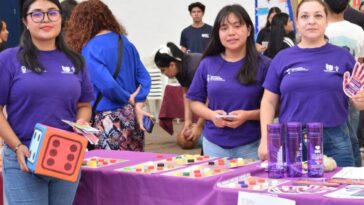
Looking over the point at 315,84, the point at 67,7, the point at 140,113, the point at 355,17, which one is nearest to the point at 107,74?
the point at 140,113

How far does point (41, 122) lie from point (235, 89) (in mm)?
973

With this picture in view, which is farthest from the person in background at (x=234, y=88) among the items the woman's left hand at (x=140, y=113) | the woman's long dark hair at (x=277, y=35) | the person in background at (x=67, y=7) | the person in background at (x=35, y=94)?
the woman's long dark hair at (x=277, y=35)

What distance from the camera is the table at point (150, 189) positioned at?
2.44 m

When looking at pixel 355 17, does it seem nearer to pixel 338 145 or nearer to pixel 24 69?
pixel 338 145

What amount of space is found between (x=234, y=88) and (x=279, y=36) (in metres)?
2.58

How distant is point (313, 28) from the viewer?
2.69 metres

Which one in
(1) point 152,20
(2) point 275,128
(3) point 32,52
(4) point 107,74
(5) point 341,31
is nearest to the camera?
(2) point 275,128

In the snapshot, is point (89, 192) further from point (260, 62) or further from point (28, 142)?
point (260, 62)

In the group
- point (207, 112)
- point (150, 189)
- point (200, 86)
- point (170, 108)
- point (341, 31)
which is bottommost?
point (170, 108)

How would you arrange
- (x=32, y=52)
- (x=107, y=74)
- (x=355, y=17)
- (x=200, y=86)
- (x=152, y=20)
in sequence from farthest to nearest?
(x=152, y=20), (x=355, y=17), (x=107, y=74), (x=200, y=86), (x=32, y=52)

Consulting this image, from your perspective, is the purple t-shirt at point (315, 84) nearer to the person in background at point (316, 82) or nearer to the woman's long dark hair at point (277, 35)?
the person in background at point (316, 82)

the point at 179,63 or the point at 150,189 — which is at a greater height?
the point at 179,63

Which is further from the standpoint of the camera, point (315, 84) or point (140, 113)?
point (140, 113)

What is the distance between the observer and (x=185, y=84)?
12.5 ft
